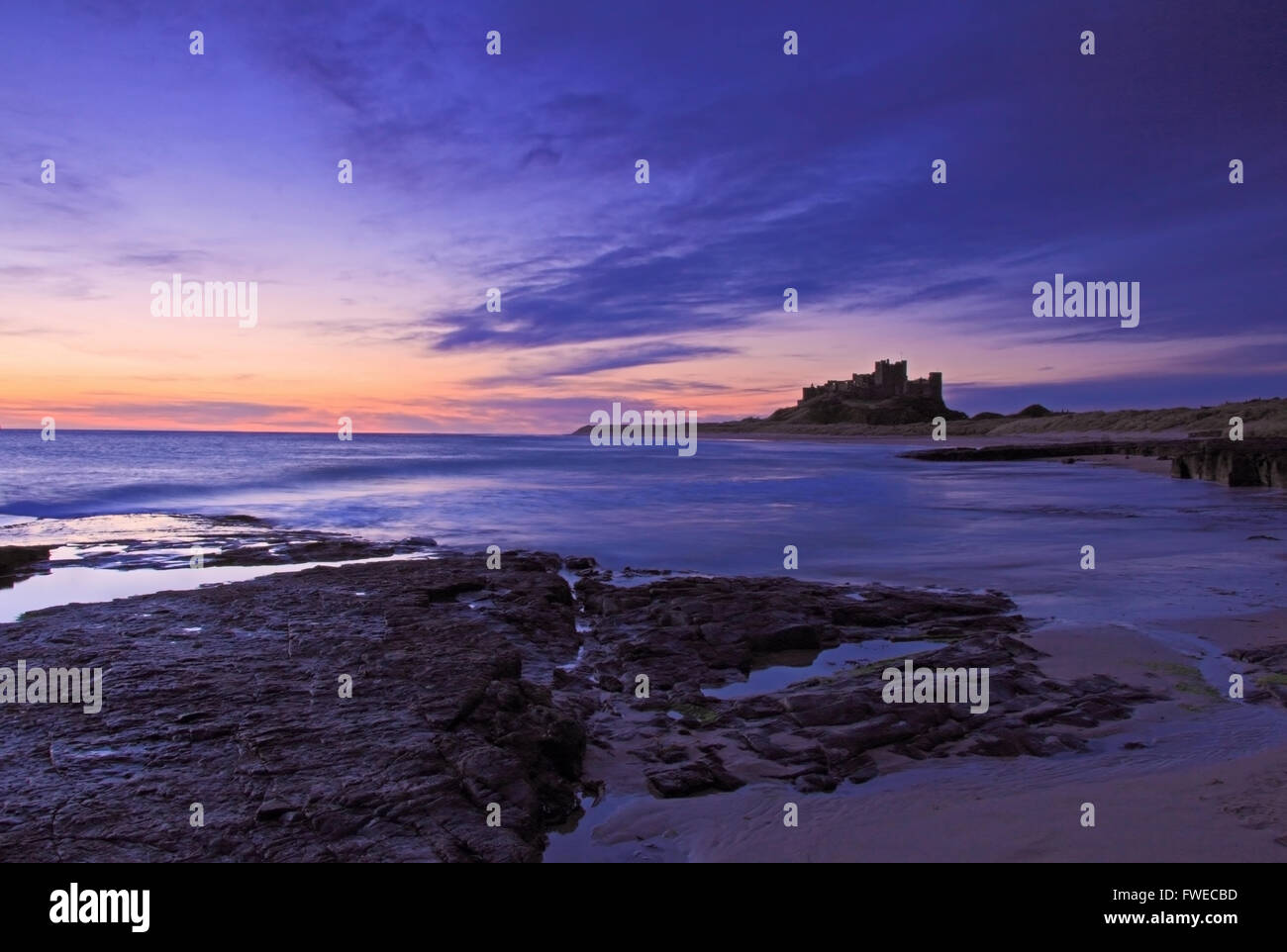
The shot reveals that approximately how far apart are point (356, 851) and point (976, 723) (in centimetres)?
453

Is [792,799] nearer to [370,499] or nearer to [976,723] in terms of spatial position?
[976,723]

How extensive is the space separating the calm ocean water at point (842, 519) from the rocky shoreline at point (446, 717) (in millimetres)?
3952

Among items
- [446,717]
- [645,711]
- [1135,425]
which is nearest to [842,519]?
[645,711]

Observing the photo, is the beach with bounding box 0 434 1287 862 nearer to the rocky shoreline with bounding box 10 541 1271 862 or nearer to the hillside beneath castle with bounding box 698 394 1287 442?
the rocky shoreline with bounding box 10 541 1271 862

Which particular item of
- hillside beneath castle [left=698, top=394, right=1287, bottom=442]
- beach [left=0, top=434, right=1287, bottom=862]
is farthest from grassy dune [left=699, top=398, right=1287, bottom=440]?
beach [left=0, top=434, right=1287, bottom=862]

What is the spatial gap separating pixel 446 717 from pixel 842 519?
19303mm

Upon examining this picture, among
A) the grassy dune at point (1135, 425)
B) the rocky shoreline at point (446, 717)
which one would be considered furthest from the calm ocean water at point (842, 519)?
the grassy dune at point (1135, 425)

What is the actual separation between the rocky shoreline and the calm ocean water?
3.95m

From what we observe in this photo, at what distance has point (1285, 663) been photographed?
713cm

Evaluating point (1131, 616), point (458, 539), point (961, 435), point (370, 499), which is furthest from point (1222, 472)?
point (961, 435)

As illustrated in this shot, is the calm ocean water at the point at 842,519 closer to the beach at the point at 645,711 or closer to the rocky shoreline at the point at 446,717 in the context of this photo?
the beach at the point at 645,711

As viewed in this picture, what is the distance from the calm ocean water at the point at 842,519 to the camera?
12.4m

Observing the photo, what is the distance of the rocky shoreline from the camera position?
431 cm
